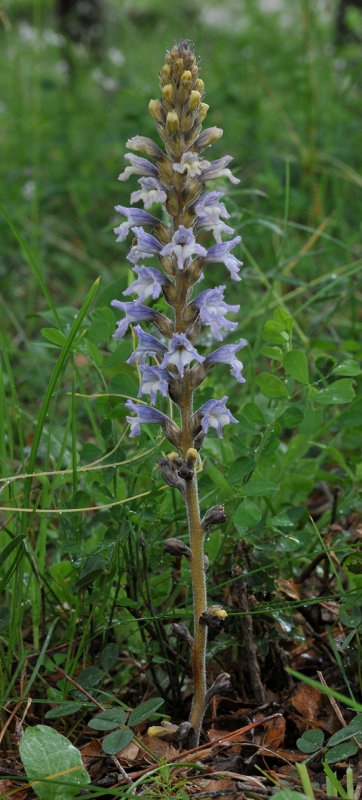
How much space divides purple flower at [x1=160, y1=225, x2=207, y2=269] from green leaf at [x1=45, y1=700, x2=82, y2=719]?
3.68 ft

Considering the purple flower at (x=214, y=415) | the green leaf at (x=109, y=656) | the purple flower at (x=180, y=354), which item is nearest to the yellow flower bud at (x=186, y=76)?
the purple flower at (x=180, y=354)

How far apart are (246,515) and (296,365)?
0.48 metres

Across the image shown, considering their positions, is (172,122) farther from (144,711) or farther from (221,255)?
(144,711)

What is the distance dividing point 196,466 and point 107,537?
1.22 feet

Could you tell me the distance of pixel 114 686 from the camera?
2.16 m

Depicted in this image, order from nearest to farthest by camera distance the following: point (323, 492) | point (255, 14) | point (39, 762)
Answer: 1. point (39, 762)
2. point (323, 492)
3. point (255, 14)

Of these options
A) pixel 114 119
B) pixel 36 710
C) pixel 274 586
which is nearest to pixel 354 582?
pixel 274 586

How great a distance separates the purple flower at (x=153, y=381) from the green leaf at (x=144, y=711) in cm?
77

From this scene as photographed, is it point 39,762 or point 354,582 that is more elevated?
point 354,582

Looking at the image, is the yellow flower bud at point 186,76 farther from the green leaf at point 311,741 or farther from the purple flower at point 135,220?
the green leaf at point 311,741

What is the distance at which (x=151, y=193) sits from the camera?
1651 millimetres

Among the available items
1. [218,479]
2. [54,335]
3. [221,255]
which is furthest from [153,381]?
[54,335]

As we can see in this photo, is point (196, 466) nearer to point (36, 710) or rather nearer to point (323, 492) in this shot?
point (36, 710)

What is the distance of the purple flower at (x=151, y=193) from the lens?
164cm
